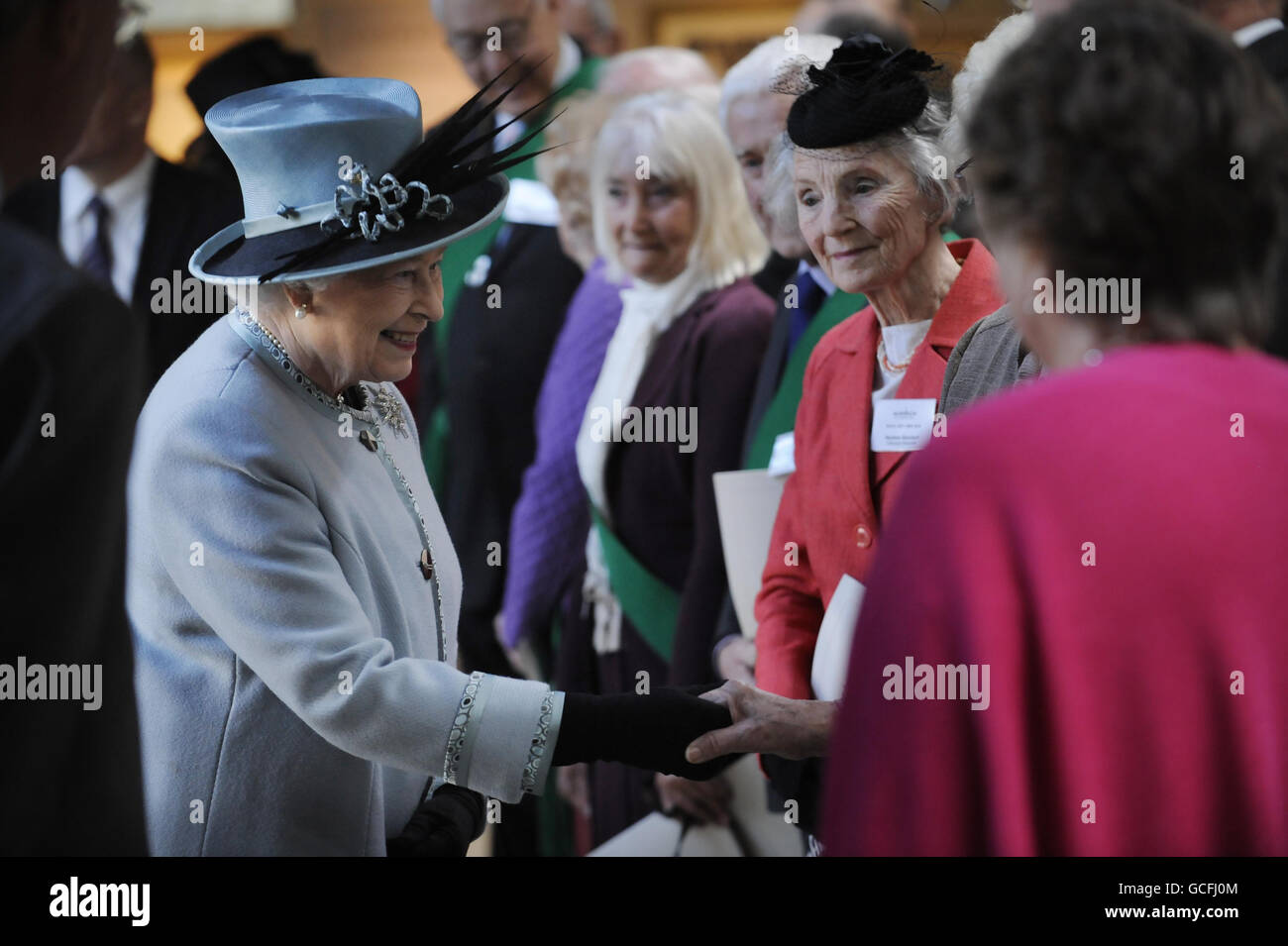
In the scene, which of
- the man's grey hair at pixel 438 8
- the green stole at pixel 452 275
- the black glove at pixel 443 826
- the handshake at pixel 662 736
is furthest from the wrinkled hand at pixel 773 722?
the man's grey hair at pixel 438 8

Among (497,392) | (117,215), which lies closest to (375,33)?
(117,215)

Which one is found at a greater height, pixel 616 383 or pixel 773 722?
pixel 616 383

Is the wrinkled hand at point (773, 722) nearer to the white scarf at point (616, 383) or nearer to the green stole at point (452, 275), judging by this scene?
the white scarf at point (616, 383)

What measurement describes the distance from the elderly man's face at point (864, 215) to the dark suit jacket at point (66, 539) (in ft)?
3.48

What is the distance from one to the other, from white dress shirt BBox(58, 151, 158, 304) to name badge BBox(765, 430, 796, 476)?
1.25 meters

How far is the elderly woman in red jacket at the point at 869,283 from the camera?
1977 mm

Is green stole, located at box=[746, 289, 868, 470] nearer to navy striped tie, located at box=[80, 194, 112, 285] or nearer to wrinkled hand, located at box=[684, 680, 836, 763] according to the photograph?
wrinkled hand, located at box=[684, 680, 836, 763]

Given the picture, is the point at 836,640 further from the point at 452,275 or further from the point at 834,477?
the point at 452,275

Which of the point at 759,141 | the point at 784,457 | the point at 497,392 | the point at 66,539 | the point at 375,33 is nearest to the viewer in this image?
the point at 66,539

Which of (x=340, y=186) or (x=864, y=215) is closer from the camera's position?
(x=340, y=186)

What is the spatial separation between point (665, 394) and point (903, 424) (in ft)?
2.65

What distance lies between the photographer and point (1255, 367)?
3.75 feet

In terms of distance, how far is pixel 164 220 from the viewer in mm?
2598

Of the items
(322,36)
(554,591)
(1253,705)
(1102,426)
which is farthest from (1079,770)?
(322,36)
